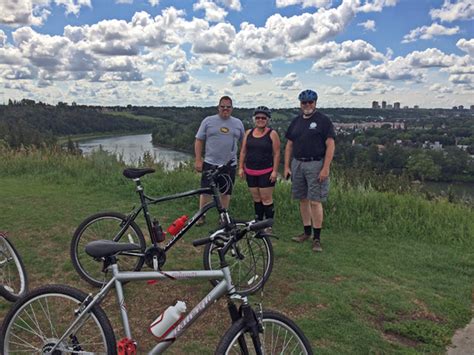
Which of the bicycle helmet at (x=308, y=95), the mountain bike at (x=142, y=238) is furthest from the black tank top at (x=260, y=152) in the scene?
the mountain bike at (x=142, y=238)

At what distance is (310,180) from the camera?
4742 mm

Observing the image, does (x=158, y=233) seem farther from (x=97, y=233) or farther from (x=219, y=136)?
(x=219, y=136)

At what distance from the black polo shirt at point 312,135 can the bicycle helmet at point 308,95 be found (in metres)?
0.19

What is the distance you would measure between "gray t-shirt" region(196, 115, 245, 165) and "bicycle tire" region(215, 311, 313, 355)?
3096mm

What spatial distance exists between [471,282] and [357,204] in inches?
89.5

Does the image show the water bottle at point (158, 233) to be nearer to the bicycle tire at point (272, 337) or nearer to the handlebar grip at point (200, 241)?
the handlebar grip at point (200, 241)

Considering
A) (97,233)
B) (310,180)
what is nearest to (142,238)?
(97,233)

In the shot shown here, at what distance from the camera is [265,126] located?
16.1 ft

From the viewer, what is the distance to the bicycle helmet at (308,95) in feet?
15.2

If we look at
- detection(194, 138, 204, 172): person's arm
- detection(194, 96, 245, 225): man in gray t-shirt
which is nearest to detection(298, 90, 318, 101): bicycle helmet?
detection(194, 96, 245, 225): man in gray t-shirt

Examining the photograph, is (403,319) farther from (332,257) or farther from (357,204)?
(357,204)

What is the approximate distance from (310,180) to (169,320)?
2.97m

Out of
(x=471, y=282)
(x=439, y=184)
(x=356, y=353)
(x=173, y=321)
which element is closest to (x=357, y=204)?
(x=471, y=282)

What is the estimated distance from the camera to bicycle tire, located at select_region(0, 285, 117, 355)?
2.13 m
